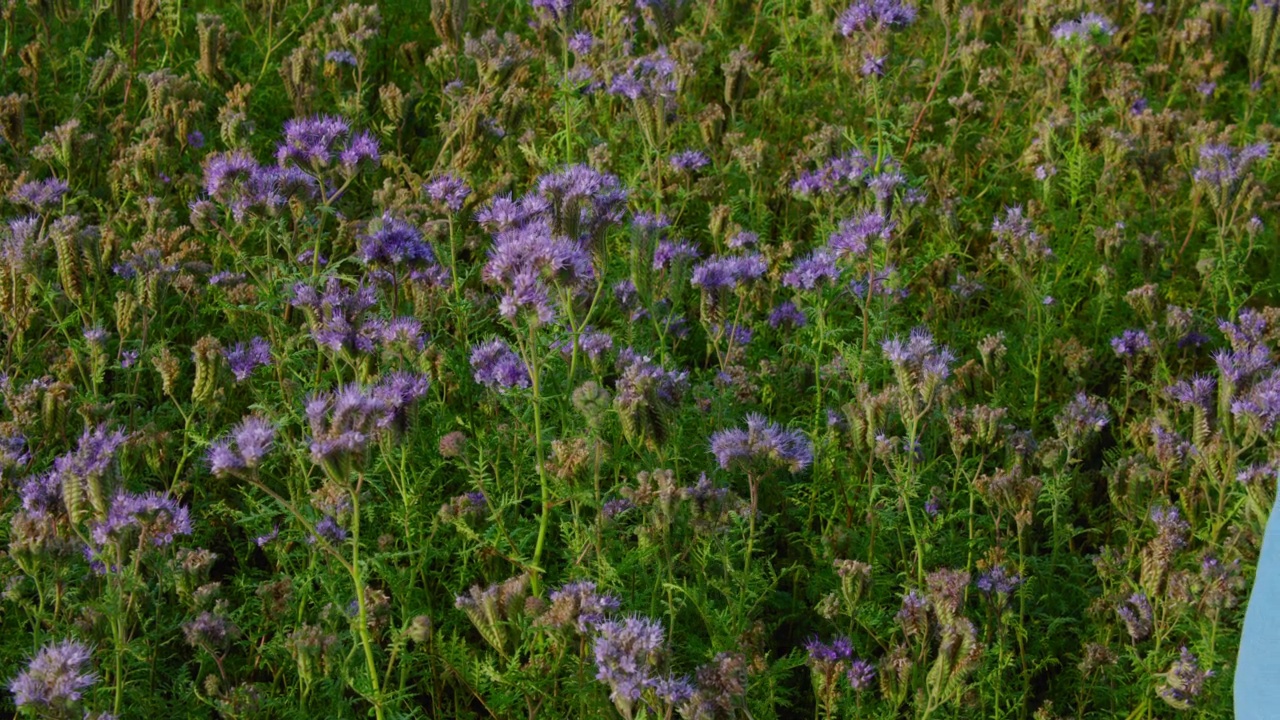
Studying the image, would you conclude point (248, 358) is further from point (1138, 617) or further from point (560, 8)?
point (1138, 617)

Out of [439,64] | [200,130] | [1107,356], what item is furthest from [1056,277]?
[200,130]

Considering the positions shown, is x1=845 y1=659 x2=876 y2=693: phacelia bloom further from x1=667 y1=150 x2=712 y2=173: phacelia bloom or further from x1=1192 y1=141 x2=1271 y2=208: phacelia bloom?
x1=1192 y1=141 x2=1271 y2=208: phacelia bloom

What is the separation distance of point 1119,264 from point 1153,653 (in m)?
2.06

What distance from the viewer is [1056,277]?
15.1 ft

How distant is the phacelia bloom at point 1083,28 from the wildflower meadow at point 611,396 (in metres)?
0.04

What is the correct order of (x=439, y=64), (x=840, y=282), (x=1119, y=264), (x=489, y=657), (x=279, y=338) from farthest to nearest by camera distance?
(x=439, y=64), (x=1119, y=264), (x=840, y=282), (x=279, y=338), (x=489, y=657)

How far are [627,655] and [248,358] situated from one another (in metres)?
1.66

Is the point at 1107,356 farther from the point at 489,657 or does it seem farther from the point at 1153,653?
the point at 489,657

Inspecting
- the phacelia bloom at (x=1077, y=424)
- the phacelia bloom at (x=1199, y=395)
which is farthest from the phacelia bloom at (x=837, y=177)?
the phacelia bloom at (x=1199, y=395)

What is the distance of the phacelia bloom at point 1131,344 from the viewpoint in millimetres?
4160

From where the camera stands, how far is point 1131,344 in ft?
Result: 13.8

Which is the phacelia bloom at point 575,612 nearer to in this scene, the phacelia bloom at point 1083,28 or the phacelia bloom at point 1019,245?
the phacelia bloom at point 1019,245

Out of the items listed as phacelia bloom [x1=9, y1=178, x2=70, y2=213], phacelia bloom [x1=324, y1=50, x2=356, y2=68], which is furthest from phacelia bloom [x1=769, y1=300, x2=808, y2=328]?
phacelia bloom [x1=9, y1=178, x2=70, y2=213]

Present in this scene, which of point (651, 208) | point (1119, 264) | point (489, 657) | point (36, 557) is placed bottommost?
point (36, 557)
